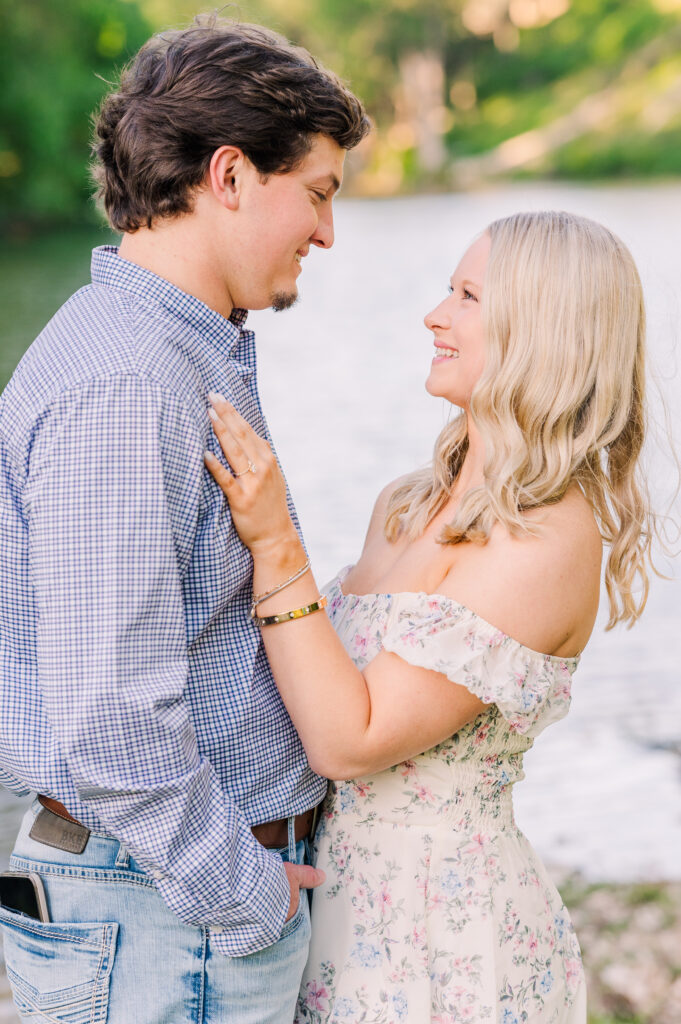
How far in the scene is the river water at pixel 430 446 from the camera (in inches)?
161

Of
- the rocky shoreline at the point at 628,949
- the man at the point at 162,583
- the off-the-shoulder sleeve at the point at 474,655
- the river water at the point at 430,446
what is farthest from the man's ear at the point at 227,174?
the rocky shoreline at the point at 628,949

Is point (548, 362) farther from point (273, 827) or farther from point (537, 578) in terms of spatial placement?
point (273, 827)

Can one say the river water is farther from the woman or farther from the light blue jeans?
the light blue jeans

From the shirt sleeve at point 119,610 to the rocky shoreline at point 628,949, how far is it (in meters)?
2.17

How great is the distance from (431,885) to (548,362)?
2.79ft

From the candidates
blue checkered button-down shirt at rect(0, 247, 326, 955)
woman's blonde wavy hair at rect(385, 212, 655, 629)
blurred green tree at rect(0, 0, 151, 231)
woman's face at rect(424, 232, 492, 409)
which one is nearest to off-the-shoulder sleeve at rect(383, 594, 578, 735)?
woman's blonde wavy hair at rect(385, 212, 655, 629)

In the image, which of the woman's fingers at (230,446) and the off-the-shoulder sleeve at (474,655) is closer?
the woman's fingers at (230,446)

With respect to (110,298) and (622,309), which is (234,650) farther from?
(622,309)

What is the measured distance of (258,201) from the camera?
1591 millimetres

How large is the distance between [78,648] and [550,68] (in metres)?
45.8

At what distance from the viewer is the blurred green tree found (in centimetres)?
2375

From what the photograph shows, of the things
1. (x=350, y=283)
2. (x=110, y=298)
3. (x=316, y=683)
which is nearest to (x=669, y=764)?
(x=316, y=683)

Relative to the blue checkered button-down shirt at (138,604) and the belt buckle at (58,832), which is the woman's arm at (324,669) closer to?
the blue checkered button-down shirt at (138,604)

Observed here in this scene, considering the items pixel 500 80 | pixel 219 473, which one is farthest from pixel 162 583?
pixel 500 80
